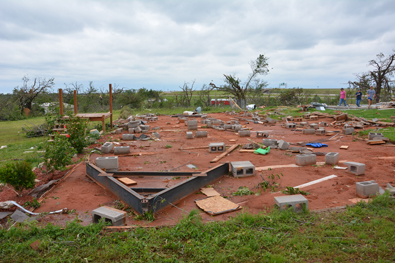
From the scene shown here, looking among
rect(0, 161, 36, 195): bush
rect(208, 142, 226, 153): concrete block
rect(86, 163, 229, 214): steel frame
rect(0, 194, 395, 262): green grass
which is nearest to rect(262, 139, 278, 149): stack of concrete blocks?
rect(208, 142, 226, 153): concrete block

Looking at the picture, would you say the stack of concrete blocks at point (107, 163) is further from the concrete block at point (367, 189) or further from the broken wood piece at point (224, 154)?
the concrete block at point (367, 189)

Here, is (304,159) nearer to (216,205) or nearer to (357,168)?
(357,168)

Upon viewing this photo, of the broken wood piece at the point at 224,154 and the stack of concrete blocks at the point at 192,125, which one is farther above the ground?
Result: the stack of concrete blocks at the point at 192,125

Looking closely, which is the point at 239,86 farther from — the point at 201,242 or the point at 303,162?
the point at 201,242

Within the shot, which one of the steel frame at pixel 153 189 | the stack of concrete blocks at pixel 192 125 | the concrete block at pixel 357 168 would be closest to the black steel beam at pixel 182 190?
the steel frame at pixel 153 189

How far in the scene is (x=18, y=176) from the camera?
498cm

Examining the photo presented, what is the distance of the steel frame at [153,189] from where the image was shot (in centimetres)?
420

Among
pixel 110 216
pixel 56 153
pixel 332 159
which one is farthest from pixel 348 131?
pixel 56 153

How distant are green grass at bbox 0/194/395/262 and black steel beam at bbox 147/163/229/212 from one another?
2.07 ft

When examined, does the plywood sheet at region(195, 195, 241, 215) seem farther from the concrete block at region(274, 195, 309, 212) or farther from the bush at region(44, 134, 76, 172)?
the bush at region(44, 134, 76, 172)

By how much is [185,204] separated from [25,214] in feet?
8.63

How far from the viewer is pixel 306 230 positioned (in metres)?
3.56

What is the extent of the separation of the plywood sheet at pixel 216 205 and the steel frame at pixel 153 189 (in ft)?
1.44

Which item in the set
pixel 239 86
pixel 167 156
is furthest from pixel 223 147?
pixel 239 86
